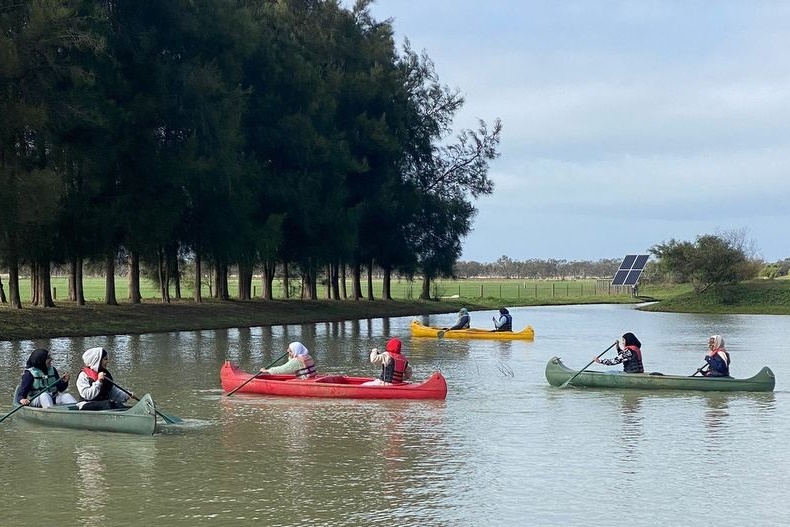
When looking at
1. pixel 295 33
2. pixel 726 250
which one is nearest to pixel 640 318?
pixel 726 250

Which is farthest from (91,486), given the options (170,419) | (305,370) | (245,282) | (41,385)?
(245,282)

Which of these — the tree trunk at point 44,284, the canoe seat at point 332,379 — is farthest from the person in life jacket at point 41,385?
the tree trunk at point 44,284

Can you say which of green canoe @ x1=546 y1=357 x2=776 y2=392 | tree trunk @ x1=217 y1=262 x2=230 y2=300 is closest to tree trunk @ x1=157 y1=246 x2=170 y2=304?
tree trunk @ x1=217 y1=262 x2=230 y2=300

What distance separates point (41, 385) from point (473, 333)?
25.1 m

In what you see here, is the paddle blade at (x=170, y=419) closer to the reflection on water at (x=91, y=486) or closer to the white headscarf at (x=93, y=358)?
the white headscarf at (x=93, y=358)

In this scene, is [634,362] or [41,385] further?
[634,362]

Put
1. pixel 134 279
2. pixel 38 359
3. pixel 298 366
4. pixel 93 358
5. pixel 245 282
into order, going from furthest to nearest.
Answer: pixel 245 282, pixel 134 279, pixel 298 366, pixel 38 359, pixel 93 358

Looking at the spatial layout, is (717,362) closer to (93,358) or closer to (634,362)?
(634,362)

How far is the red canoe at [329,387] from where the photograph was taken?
21109 mm

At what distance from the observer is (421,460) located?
1505 cm

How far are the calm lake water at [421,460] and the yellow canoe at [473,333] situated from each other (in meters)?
12.9

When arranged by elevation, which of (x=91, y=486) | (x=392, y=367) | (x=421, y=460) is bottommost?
(x=421, y=460)

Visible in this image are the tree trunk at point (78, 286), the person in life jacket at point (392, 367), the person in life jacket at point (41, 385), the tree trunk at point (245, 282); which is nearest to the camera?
the person in life jacket at point (41, 385)

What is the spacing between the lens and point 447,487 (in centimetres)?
1330
